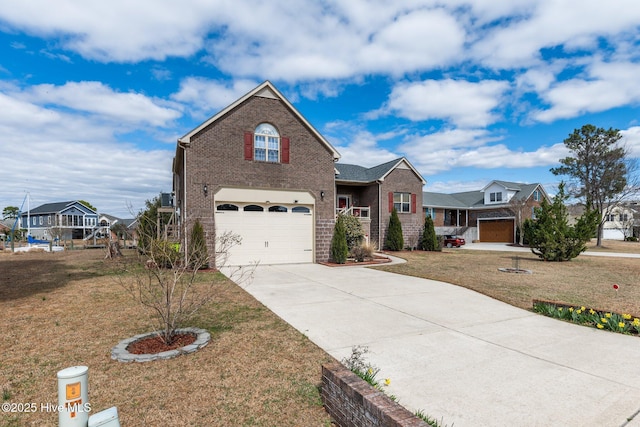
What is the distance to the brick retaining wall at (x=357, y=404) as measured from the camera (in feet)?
8.26

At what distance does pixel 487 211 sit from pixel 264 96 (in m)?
28.4

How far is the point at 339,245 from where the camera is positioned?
15.7m

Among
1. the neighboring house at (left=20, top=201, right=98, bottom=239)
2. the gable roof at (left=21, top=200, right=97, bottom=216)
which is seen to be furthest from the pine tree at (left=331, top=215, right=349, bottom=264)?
the gable roof at (left=21, top=200, right=97, bottom=216)

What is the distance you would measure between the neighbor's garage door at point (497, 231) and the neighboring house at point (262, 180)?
24.5 m

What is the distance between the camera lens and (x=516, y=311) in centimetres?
713

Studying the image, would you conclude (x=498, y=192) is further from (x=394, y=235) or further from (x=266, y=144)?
(x=266, y=144)

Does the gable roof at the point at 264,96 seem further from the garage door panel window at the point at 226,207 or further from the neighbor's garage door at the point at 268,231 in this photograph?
the neighbor's garage door at the point at 268,231

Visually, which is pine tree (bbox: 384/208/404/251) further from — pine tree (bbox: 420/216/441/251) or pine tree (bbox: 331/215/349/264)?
pine tree (bbox: 331/215/349/264)

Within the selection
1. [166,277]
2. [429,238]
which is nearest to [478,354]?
[166,277]

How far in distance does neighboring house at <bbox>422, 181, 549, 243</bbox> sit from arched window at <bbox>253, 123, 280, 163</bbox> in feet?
67.5

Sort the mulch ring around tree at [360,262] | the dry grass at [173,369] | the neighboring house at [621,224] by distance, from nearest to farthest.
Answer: the dry grass at [173,369] → the mulch ring around tree at [360,262] → the neighboring house at [621,224]

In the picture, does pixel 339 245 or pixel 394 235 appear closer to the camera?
pixel 339 245

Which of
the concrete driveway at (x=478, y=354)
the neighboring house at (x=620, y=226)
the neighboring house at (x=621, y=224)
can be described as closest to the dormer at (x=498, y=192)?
the neighboring house at (x=621, y=224)

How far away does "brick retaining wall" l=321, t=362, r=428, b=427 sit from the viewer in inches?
99.1
